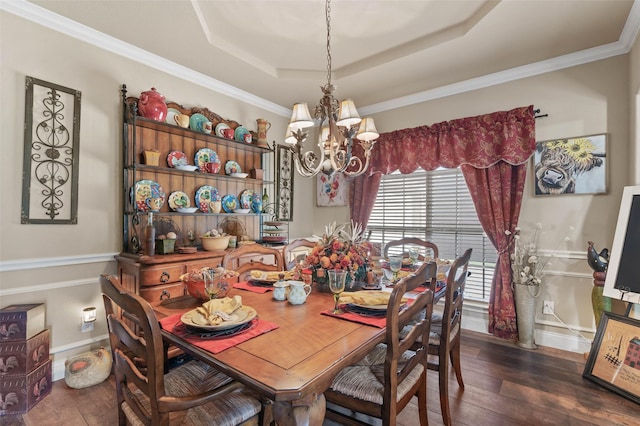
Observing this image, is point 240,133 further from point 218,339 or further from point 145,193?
point 218,339

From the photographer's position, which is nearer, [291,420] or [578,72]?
[291,420]

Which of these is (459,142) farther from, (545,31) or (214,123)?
(214,123)

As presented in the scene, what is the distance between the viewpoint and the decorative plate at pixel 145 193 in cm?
263

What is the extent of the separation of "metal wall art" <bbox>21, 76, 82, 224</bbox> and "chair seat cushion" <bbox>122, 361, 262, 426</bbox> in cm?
172

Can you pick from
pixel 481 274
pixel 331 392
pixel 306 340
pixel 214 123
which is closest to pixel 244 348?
pixel 306 340

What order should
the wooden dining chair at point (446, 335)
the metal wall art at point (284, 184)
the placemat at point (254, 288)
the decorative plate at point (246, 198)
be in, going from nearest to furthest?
the wooden dining chair at point (446, 335)
the placemat at point (254, 288)
the decorative plate at point (246, 198)
the metal wall art at point (284, 184)

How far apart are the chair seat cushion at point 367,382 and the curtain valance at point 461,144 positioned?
2353mm

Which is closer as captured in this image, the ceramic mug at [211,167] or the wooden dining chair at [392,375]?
the wooden dining chair at [392,375]

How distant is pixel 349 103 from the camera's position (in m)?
2.06

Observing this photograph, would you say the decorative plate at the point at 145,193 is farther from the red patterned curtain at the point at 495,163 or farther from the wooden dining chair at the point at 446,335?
the red patterned curtain at the point at 495,163

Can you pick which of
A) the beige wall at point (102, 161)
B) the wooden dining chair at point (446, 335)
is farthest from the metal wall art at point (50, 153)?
the wooden dining chair at point (446, 335)

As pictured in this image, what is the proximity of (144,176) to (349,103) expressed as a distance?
6.35 ft

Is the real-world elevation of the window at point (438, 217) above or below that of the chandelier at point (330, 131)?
below

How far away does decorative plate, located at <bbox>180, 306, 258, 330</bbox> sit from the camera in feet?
3.77
